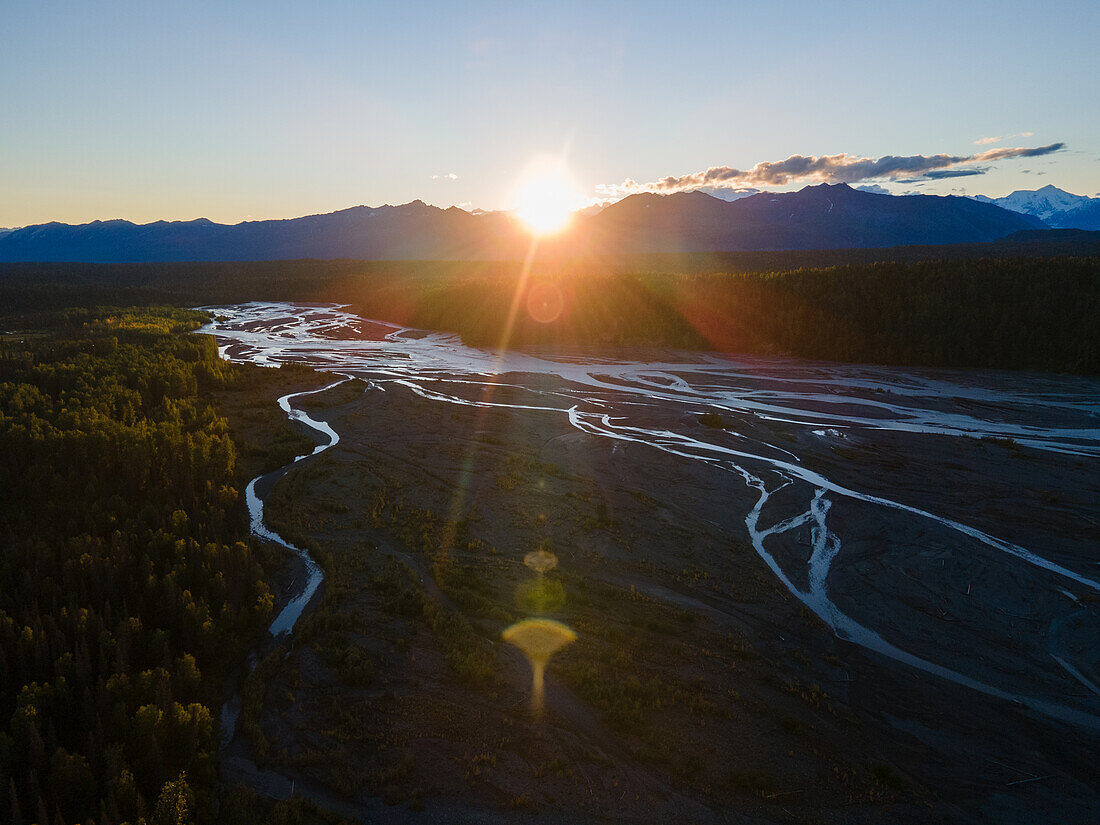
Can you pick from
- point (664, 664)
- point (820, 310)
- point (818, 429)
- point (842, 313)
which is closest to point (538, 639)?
point (664, 664)

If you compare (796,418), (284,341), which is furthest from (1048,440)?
(284,341)

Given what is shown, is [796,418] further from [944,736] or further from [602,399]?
[944,736]

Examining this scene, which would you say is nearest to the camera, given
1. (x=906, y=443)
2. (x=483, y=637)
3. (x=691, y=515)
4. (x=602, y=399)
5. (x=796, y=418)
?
(x=483, y=637)

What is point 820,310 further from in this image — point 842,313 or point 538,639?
point 538,639

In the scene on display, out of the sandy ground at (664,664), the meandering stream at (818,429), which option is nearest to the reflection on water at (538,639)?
the sandy ground at (664,664)

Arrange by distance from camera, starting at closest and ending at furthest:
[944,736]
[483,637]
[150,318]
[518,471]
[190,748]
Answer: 1. [190,748]
2. [944,736]
3. [483,637]
4. [518,471]
5. [150,318]

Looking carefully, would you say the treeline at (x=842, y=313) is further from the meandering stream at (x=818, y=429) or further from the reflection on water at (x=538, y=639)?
the reflection on water at (x=538, y=639)

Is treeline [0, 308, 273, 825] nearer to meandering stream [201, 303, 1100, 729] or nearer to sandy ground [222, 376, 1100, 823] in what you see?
→ sandy ground [222, 376, 1100, 823]

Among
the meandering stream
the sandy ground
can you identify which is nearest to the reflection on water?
the sandy ground
